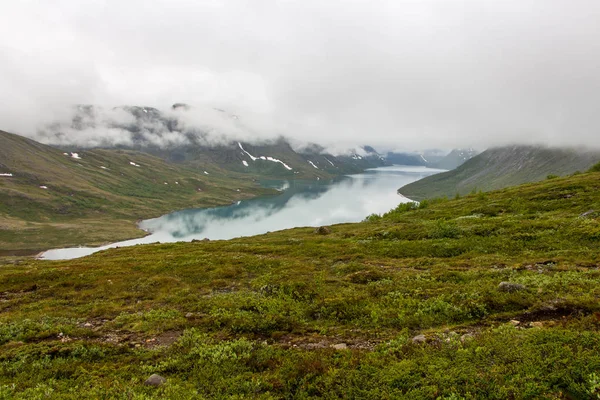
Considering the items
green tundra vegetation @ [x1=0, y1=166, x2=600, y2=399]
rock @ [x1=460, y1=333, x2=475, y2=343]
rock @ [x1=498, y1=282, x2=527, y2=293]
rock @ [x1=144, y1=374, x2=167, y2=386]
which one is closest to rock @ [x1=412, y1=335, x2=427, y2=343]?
green tundra vegetation @ [x1=0, y1=166, x2=600, y2=399]

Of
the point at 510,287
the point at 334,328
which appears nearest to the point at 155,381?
the point at 334,328

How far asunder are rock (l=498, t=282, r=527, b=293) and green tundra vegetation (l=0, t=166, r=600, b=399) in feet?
0.13

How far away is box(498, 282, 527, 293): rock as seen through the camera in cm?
1370

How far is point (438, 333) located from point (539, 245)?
17.1 meters

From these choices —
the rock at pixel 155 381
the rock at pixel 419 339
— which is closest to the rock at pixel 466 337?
the rock at pixel 419 339

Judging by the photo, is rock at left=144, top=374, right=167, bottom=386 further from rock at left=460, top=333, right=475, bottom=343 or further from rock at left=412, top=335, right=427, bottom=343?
rock at left=460, top=333, right=475, bottom=343

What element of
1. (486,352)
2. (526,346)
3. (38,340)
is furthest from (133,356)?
(526,346)

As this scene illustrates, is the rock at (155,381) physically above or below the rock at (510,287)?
below

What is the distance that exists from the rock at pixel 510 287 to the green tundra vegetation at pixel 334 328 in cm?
4

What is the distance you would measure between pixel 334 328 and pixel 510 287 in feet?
27.2

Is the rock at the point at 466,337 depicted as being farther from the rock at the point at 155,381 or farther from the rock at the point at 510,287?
the rock at the point at 155,381

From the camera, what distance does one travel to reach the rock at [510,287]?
44.9 feet

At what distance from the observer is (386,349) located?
1062 centimetres

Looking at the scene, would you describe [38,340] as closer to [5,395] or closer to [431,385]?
[5,395]
